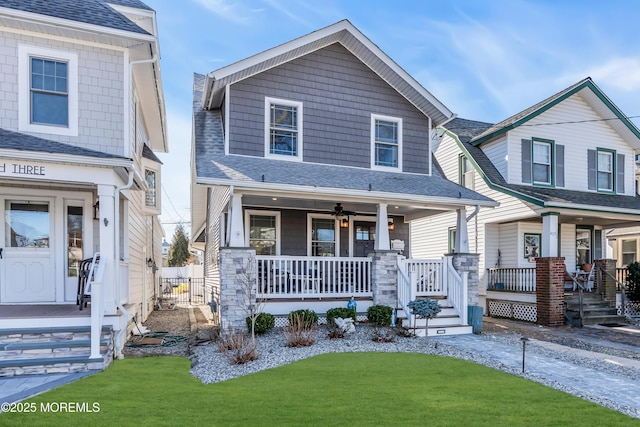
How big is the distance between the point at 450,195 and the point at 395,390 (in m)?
6.77

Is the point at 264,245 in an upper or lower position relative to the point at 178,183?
lower

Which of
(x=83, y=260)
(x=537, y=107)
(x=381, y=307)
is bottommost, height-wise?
(x=381, y=307)

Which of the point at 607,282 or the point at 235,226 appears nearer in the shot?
the point at 235,226

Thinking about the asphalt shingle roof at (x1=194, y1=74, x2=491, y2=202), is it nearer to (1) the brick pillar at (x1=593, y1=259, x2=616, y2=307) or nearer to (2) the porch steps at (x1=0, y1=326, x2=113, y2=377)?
(2) the porch steps at (x1=0, y1=326, x2=113, y2=377)

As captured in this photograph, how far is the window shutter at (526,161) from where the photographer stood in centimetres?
1459

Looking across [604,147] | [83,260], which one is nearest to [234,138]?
[83,260]

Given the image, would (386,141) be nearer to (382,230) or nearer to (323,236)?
(382,230)

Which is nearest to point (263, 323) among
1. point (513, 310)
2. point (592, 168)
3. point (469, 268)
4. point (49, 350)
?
point (49, 350)

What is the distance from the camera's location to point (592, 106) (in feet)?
51.5

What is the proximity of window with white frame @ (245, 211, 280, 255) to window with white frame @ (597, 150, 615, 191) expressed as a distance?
41.5 feet

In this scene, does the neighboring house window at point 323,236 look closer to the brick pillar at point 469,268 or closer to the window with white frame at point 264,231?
the window with white frame at point 264,231

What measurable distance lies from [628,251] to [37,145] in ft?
74.8

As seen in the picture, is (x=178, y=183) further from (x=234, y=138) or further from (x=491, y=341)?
(x=491, y=341)

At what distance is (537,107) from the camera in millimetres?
14648
